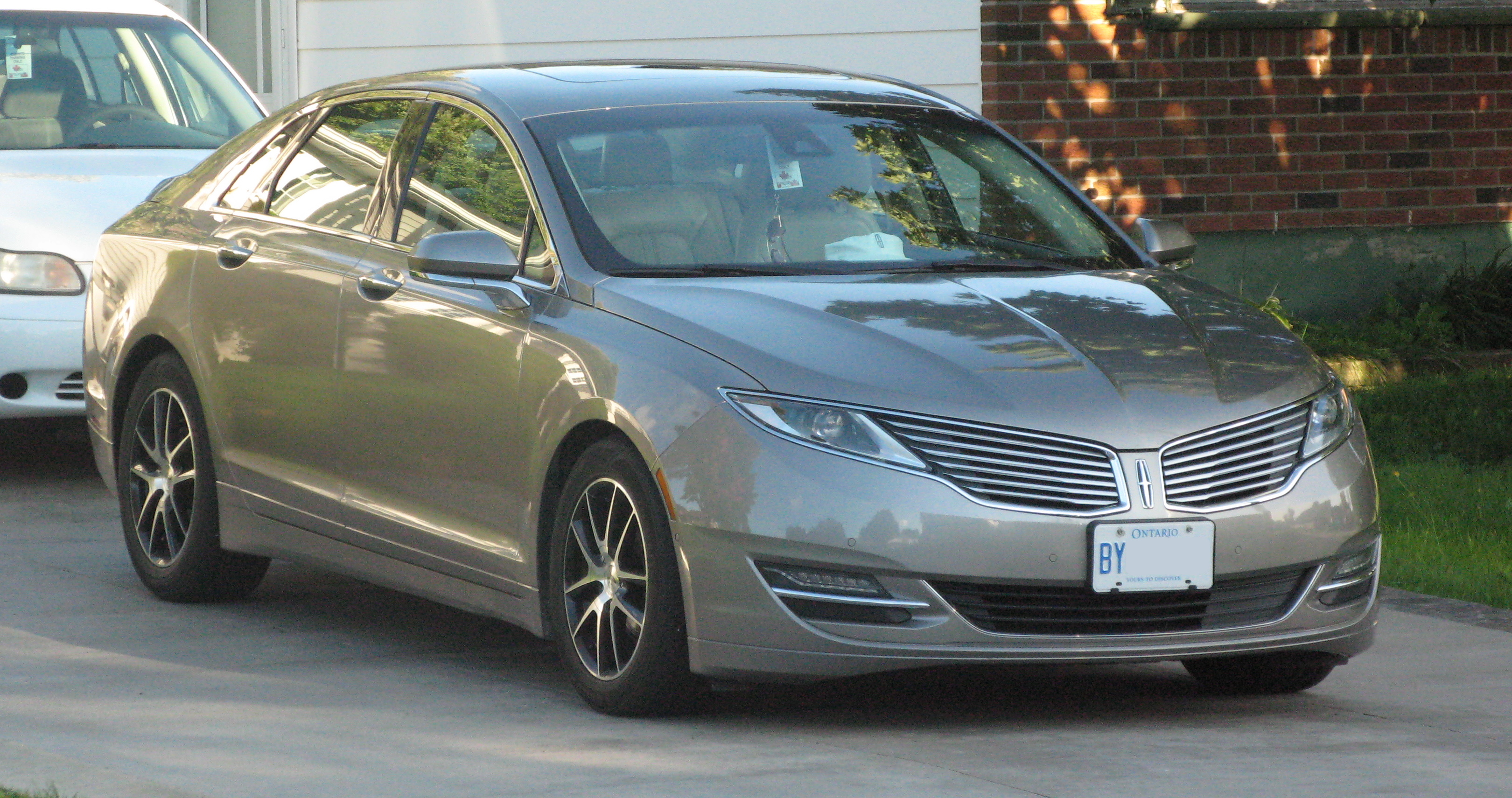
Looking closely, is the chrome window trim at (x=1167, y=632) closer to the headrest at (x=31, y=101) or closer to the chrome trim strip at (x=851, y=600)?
the chrome trim strip at (x=851, y=600)

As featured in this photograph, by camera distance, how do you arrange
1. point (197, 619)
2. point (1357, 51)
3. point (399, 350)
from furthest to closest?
point (1357, 51) < point (197, 619) < point (399, 350)

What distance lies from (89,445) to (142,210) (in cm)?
334

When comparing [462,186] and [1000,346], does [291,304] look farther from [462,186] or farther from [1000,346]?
[1000,346]

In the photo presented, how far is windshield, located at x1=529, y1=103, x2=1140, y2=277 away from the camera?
598cm

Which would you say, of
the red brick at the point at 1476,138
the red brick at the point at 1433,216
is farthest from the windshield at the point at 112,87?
the red brick at the point at 1476,138

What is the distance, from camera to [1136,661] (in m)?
5.31

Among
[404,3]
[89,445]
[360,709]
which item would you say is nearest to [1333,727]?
[360,709]

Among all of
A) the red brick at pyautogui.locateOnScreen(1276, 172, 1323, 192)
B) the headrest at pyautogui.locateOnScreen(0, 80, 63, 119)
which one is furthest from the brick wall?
the headrest at pyautogui.locateOnScreen(0, 80, 63, 119)

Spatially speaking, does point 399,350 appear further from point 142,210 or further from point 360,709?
point 142,210

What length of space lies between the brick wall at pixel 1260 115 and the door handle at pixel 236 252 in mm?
6209

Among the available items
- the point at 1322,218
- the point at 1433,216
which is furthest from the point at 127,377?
the point at 1433,216

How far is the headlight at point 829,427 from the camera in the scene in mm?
5125

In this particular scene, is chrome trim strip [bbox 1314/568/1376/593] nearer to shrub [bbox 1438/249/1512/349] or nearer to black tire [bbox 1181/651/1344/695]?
black tire [bbox 1181/651/1344/695]

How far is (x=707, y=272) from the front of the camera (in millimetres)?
5871
